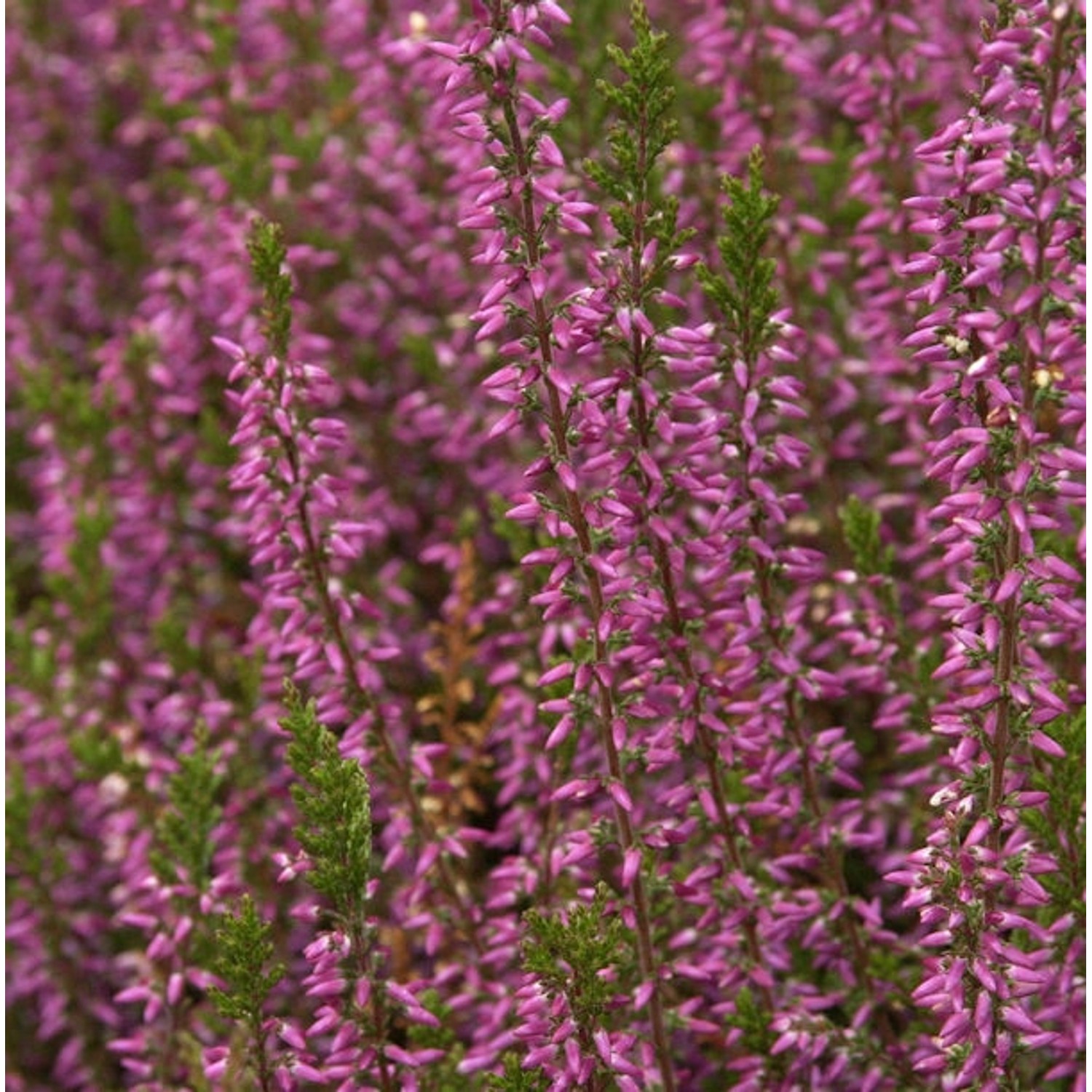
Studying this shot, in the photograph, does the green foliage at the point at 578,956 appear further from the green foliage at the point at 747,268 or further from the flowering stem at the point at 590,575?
the green foliage at the point at 747,268

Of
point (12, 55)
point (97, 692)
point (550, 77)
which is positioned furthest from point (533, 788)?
point (12, 55)

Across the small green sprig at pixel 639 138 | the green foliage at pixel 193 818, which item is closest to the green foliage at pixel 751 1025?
the green foliage at pixel 193 818

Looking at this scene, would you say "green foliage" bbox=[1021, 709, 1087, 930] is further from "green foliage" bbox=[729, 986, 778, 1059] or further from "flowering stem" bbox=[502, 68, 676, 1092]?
"flowering stem" bbox=[502, 68, 676, 1092]

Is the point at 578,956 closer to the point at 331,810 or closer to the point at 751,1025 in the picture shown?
the point at 331,810

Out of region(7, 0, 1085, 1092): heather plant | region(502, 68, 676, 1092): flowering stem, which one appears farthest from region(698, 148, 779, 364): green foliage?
region(502, 68, 676, 1092): flowering stem

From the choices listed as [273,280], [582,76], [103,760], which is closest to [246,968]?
[273,280]

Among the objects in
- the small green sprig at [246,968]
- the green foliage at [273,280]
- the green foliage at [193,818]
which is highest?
the green foliage at [273,280]
